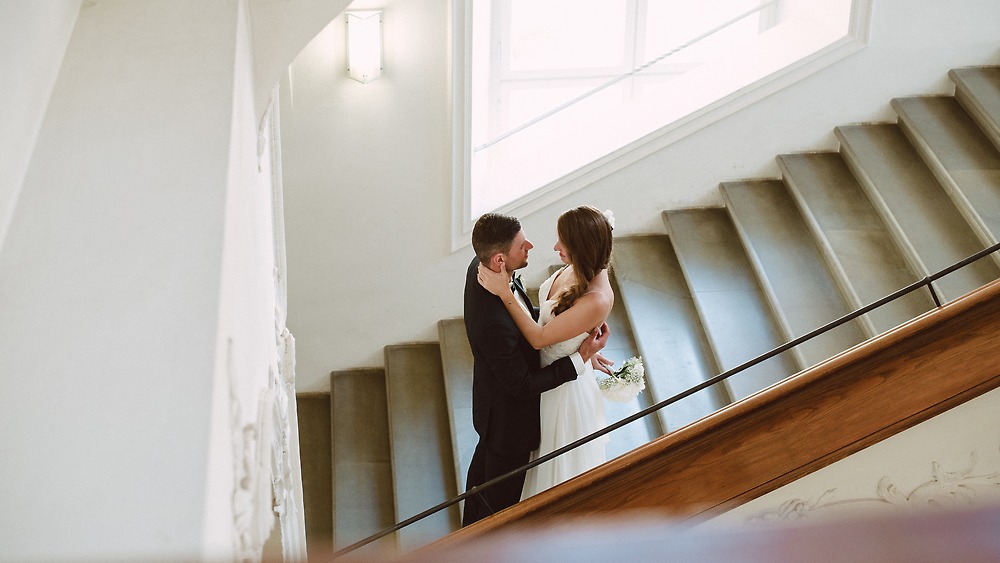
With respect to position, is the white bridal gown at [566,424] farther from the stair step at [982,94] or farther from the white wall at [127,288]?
the stair step at [982,94]

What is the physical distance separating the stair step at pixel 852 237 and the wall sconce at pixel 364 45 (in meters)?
2.29

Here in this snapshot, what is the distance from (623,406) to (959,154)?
2.20 meters

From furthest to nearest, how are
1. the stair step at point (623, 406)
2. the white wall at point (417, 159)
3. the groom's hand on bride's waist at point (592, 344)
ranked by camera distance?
the white wall at point (417, 159) → the stair step at point (623, 406) → the groom's hand on bride's waist at point (592, 344)

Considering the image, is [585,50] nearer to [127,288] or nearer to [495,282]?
[495,282]

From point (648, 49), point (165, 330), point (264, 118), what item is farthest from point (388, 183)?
point (165, 330)

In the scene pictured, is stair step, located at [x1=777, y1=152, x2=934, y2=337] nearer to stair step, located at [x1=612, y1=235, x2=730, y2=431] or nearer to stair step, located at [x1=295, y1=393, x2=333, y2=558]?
stair step, located at [x1=612, y1=235, x2=730, y2=431]

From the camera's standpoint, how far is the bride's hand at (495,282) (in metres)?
2.99

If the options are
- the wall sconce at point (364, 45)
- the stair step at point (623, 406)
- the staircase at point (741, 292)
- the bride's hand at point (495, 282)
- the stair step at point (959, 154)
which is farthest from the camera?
the wall sconce at point (364, 45)

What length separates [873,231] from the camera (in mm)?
4496

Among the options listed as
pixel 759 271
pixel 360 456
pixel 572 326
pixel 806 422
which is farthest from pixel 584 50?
pixel 806 422

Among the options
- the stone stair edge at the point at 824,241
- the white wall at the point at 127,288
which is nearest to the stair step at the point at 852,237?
the stone stair edge at the point at 824,241

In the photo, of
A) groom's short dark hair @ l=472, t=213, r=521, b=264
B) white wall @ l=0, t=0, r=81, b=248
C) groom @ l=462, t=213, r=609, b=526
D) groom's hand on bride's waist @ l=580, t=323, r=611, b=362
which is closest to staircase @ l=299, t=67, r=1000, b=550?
groom @ l=462, t=213, r=609, b=526

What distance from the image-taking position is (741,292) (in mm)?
4512

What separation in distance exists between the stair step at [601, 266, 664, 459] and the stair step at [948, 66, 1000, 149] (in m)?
2.06
